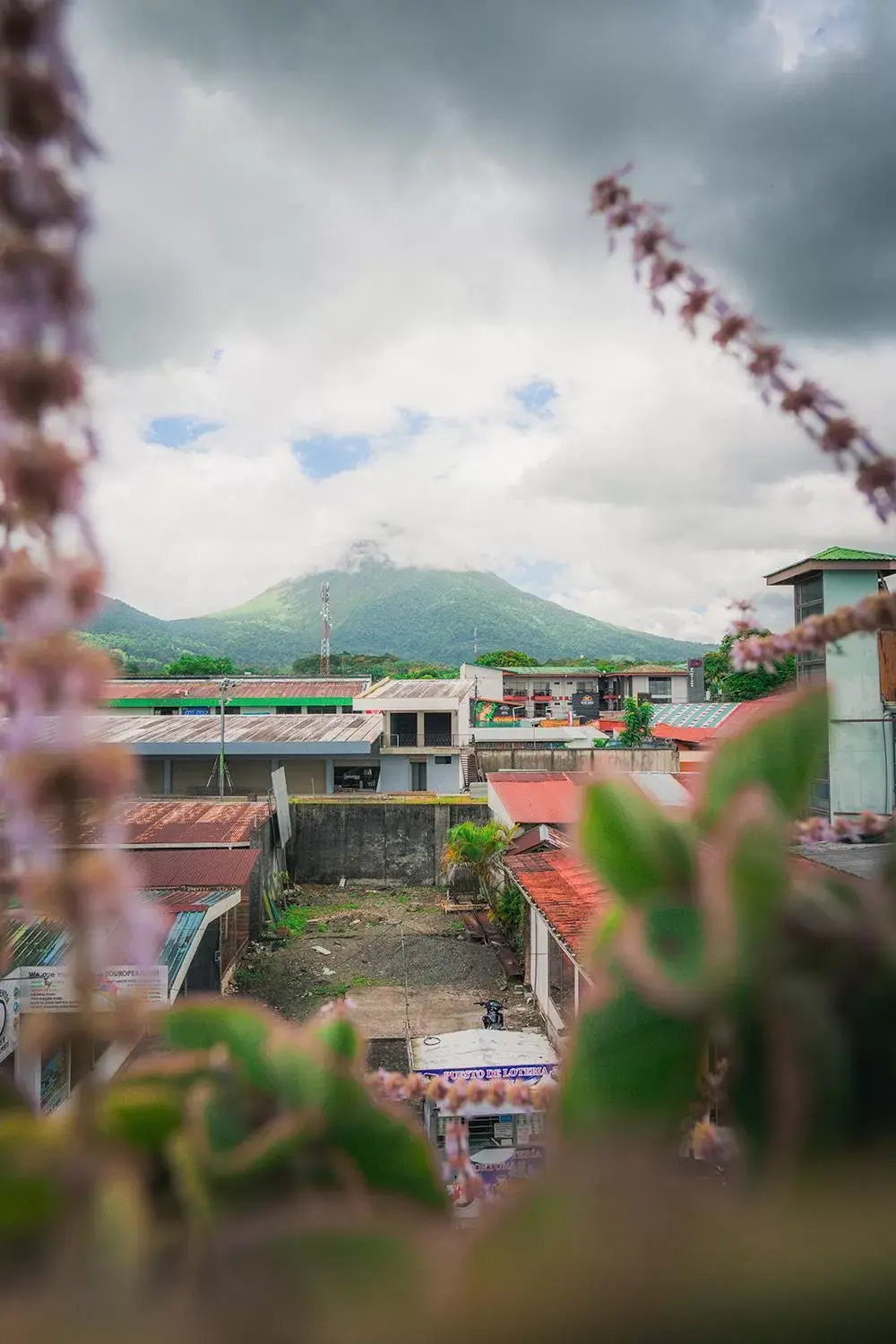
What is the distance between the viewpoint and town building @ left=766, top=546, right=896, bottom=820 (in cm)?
394

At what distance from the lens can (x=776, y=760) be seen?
0.54 metres

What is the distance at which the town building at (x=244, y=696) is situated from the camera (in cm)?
2256

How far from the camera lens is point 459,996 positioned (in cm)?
960

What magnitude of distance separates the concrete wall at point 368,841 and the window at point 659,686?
25305 millimetres

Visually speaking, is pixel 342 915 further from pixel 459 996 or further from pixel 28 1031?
pixel 28 1031

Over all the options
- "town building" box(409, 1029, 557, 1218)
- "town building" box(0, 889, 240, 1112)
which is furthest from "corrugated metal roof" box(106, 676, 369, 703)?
"town building" box(409, 1029, 557, 1218)

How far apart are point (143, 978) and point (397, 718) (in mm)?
19227

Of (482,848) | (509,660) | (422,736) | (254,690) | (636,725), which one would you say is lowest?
(482,848)

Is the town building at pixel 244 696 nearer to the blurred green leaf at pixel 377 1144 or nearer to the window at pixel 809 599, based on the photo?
the window at pixel 809 599

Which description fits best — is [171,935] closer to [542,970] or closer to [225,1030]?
[542,970]

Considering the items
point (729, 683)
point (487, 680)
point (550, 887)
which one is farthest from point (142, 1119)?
point (487, 680)

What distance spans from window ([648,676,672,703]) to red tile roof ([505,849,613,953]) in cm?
3020

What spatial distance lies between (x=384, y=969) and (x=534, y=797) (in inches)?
127

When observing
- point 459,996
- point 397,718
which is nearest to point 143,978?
point 459,996
